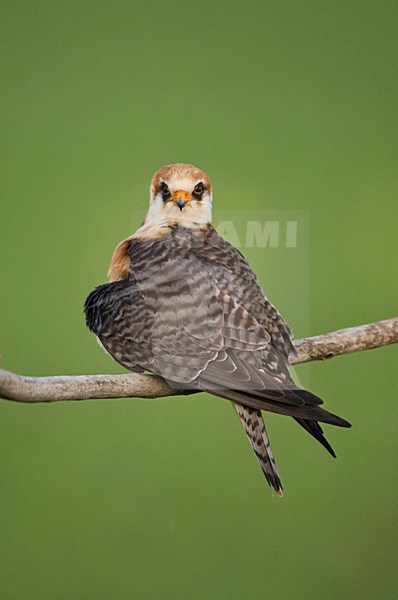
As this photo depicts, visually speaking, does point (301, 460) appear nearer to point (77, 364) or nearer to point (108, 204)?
point (77, 364)

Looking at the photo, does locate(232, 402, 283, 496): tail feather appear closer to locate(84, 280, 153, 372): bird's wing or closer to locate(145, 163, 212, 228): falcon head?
locate(84, 280, 153, 372): bird's wing

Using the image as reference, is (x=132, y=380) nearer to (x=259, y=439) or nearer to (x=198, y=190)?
(x=259, y=439)

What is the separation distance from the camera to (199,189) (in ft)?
5.24

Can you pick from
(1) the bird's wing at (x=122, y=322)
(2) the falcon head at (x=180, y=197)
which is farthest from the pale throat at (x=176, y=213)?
(1) the bird's wing at (x=122, y=322)

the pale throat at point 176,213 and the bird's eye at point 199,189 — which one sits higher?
the bird's eye at point 199,189

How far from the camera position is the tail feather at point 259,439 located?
4.59 ft

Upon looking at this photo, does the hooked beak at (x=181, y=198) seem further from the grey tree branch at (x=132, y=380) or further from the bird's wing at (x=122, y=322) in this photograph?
the grey tree branch at (x=132, y=380)

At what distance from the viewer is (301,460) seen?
1.74 meters

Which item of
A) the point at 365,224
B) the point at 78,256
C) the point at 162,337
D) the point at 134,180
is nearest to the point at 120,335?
the point at 162,337

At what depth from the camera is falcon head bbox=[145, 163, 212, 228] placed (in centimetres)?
157

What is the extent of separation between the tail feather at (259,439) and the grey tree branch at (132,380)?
0.43ft

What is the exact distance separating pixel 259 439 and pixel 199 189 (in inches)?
22.1

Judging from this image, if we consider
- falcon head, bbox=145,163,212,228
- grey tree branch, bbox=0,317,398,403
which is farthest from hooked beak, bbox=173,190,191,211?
grey tree branch, bbox=0,317,398,403

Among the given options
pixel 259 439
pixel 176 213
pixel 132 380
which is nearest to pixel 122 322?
pixel 132 380
